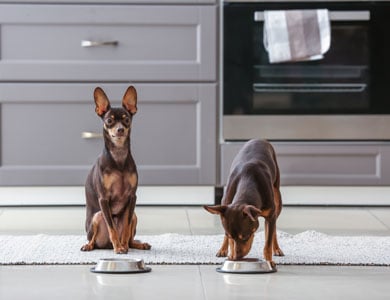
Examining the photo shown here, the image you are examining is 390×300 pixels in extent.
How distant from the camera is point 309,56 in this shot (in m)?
3.73

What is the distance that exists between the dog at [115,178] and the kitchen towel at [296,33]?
115 cm

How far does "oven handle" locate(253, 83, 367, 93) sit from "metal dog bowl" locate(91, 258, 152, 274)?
148cm

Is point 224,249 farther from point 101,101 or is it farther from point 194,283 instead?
point 101,101

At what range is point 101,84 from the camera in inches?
147

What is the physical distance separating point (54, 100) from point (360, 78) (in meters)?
1.12

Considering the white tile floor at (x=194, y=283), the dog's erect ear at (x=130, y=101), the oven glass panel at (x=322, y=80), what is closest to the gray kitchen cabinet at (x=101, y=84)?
the oven glass panel at (x=322, y=80)

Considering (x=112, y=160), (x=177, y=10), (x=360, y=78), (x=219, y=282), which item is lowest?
(x=219, y=282)

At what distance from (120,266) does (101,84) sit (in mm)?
1443

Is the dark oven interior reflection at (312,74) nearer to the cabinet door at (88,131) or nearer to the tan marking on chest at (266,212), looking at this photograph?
the cabinet door at (88,131)

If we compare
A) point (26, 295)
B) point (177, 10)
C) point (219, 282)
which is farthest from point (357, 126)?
point (26, 295)

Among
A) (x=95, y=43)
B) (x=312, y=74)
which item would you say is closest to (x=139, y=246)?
(x=95, y=43)

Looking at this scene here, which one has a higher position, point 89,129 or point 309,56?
point 309,56

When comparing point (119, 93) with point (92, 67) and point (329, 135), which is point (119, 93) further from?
point (329, 135)

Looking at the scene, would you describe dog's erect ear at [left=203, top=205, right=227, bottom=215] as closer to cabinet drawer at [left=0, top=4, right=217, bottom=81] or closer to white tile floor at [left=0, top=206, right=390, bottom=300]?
white tile floor at [left=0, top=206, right=390, bottom=300]
